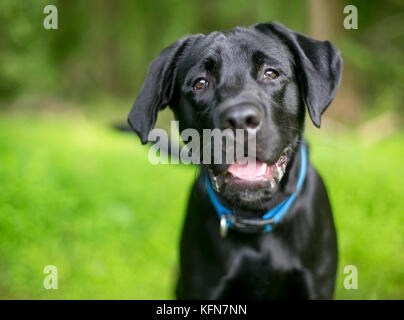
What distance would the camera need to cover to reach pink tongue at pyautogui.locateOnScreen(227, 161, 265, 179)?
2633 millimetres

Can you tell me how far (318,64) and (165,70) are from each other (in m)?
0.87

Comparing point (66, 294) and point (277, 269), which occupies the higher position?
point (277, 269)

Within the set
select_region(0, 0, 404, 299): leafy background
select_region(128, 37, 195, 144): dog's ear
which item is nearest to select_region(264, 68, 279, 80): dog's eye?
select_region(128, 37, 195, 144): dog's ear

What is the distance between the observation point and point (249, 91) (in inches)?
102

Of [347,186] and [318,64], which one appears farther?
[347,186]

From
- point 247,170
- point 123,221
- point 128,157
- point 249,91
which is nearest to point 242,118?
point 249,91

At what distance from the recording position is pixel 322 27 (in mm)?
9875

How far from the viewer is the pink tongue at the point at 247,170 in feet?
8.64

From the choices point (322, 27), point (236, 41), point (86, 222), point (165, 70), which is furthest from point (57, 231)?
point (322, 27)

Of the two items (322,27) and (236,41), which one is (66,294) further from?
(322,27)

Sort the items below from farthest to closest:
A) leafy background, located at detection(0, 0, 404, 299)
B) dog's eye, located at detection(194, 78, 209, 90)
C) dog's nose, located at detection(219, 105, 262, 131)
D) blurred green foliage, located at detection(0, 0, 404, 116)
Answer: blurred green foliage, located at detection(0, 0, 404, 116) < leafy background, located at detection(0, 0, 404, 299) < dog's eye, located at detection(194, 78, 209, 90) < dog's nose, located at detection(219, 105, 262, 131)

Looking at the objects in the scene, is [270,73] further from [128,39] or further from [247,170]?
[128,39]

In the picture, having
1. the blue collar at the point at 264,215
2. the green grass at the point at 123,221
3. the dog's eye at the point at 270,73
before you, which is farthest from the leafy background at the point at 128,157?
the dog's eye at the point at 270,73

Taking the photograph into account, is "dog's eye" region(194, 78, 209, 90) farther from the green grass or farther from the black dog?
the green grass
